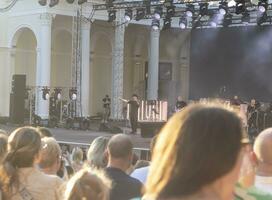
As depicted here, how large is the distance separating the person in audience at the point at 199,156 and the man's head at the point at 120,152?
2.30 metres

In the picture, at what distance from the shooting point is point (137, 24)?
100ft

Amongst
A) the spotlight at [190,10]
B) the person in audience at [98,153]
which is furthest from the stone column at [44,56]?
the person in audience at [98,153]

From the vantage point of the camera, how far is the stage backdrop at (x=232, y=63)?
27672 mm

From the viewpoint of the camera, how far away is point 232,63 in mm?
29156

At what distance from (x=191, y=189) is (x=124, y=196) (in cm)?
220

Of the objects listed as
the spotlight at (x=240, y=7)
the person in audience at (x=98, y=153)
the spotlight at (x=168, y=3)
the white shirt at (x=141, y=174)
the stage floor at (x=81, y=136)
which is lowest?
the stage floor at (x=81, y=136)

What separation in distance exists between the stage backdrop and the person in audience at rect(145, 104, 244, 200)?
2636cm

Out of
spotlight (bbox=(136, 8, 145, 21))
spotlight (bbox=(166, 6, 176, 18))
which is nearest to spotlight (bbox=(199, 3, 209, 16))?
spotlight (bbox=(166, 6, 176, 18))

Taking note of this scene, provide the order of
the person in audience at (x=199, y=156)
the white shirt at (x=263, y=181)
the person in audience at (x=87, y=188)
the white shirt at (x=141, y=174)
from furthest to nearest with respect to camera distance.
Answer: the white shirt at (x=141, y=174) → the white shirt at (x=263, y=181) → the person in audience at (x=87, y=188) → the person in audience at (x=199, y=156)

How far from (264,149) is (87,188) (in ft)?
4.21

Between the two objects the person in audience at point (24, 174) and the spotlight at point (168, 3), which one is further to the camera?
the spotlight at point (168, 3)

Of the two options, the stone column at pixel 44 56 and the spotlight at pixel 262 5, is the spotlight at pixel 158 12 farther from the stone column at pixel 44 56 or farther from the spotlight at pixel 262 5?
the stone column at pixel 44 56

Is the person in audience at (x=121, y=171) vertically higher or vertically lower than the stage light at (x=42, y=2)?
lower

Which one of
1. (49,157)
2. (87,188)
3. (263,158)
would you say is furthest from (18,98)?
(87,188)
